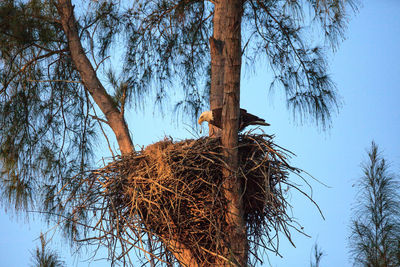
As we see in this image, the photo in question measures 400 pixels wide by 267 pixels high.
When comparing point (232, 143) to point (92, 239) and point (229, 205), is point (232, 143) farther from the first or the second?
point (92, 239)

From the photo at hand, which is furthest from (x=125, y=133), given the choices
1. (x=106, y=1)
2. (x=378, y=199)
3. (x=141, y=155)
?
(x=378, y=199)

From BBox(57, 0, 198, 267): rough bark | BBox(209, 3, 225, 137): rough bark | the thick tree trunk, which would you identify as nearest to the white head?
BBox(209, 3, 225, 137): rough bark

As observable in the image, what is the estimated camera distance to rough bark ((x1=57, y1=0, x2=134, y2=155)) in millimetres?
3328

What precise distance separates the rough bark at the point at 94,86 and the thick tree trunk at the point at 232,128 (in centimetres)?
93

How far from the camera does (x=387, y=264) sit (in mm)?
4133

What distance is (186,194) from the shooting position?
7.98 feet

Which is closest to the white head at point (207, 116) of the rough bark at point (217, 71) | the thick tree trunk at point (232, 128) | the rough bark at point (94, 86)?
the rough bark at point (217, 71)

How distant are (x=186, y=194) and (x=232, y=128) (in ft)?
1.38

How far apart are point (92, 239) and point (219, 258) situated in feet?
2.26

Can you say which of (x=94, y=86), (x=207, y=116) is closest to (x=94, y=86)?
(x=94, y=86)

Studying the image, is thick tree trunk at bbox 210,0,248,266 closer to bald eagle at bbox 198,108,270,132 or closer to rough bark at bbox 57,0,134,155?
bald eagle at bbox 198,108,270,132

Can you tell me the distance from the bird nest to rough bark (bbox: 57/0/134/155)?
59 centimetres

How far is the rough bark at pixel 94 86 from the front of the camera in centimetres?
333

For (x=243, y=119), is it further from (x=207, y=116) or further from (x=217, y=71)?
(x=217, y=71)
